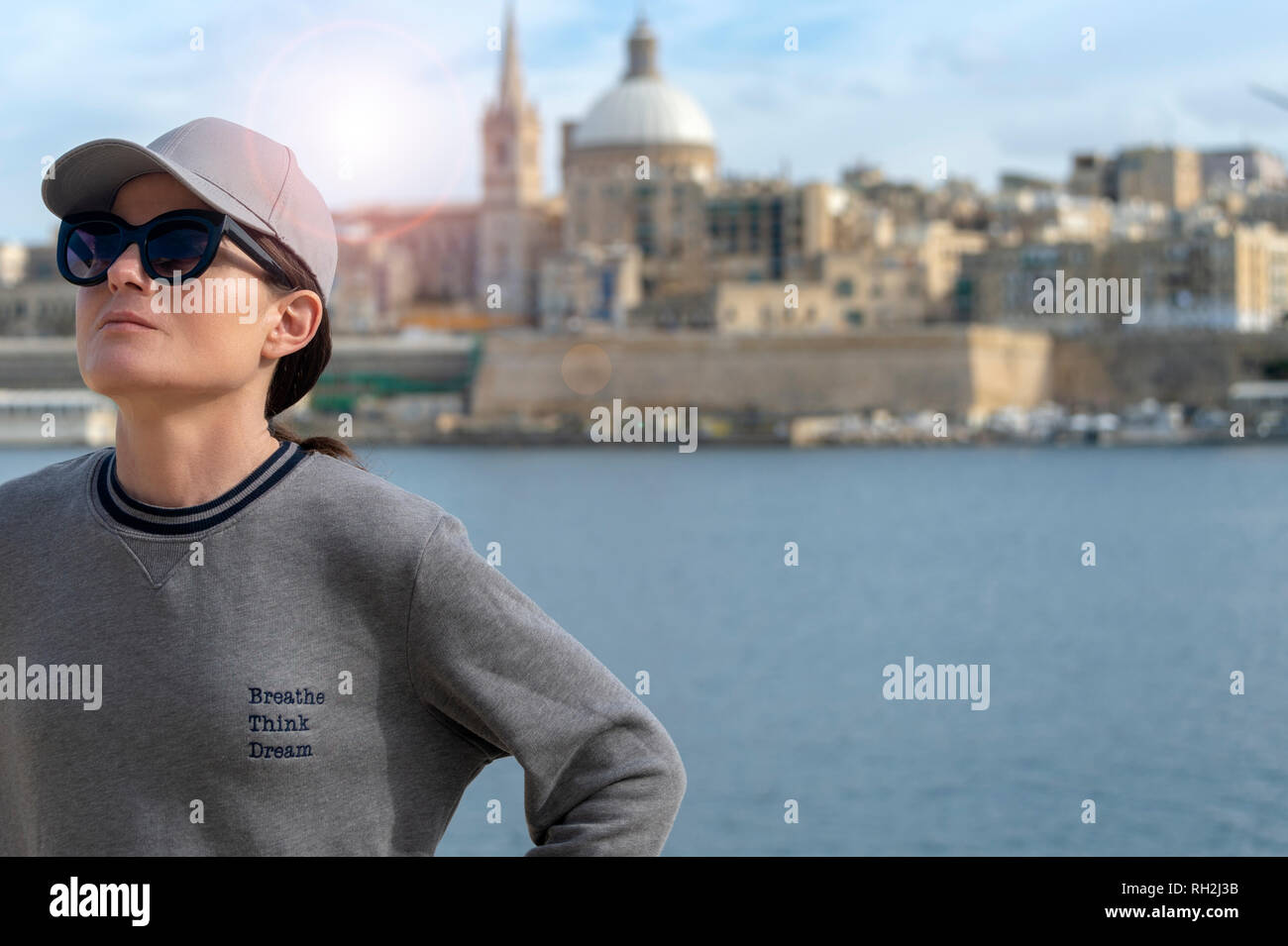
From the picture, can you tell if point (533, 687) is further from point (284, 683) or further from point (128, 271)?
point (128, 271)

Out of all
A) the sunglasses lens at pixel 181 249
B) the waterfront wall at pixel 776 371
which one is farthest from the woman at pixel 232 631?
the waterfront wall at pixel 776 371

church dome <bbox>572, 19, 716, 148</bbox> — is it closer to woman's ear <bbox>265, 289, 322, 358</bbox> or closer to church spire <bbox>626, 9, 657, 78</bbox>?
church spire <bbox>626, 9, 657, 78</bbox>

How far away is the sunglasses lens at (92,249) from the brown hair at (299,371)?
0.26 ft

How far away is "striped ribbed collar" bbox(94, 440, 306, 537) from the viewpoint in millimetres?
959

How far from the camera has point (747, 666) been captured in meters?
12.2

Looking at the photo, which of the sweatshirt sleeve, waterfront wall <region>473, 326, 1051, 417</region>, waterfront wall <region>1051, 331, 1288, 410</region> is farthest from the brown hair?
waterfront wall <region>1051, 331, 1288, 410</region>

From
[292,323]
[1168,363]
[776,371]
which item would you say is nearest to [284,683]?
[292,323]

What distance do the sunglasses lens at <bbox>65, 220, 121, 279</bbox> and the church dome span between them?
4474 cm

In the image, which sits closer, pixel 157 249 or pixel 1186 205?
pixel 157 249

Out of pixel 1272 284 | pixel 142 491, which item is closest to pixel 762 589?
pixel 142 491

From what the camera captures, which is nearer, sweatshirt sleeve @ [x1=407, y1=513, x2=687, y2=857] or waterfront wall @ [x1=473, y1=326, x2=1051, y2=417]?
sweatshirt sleeve @ [x1=407, y1=513, x2=687, y2=857]
